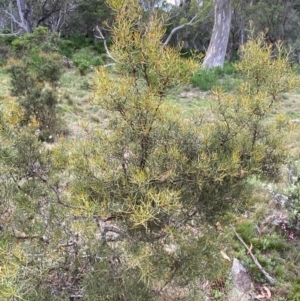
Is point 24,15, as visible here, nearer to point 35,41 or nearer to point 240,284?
point 35,41

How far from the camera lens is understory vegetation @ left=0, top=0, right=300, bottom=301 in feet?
4.53

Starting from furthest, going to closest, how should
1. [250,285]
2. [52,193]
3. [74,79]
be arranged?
[74,79] < [250,285] < [52,193]

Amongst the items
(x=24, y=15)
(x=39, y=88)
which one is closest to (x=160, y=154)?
(x=39, y=88)

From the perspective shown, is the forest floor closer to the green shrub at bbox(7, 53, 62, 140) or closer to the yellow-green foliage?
the yellow-green foliage

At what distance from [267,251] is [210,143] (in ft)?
4.86

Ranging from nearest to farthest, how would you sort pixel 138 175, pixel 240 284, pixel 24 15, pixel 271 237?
pixel 138 175, pixel 240 284, pixel 271 237, pixel 24 15

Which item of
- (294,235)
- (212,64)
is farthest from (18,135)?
(212,64)

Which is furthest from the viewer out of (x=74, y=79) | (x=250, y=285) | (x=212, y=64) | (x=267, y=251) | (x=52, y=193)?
(x=212, y=64)

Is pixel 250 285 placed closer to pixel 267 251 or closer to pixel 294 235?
pixel 267 251

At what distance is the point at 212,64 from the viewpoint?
1082 cm

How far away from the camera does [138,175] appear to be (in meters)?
1.36

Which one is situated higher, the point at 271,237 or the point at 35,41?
the point at 35,41

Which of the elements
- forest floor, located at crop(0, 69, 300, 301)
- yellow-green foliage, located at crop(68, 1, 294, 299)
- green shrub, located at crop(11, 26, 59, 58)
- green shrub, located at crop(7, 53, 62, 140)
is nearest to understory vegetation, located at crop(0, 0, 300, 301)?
yellow-green foliage, located at crop(68, 1, 294, 299)

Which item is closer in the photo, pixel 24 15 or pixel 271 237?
pixel 271 237
